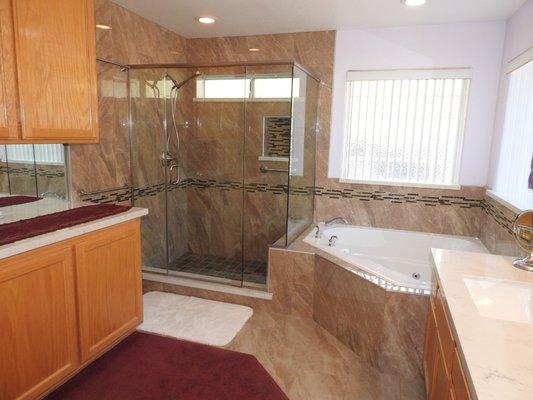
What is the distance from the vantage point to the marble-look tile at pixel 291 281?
2.96 m

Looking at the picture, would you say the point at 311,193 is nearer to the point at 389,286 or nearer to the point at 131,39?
the point at 389,286

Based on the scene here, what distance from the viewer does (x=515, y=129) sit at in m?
2.85

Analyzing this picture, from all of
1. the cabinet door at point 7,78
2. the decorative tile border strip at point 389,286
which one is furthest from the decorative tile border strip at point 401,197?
the cabinet door at point 7,78

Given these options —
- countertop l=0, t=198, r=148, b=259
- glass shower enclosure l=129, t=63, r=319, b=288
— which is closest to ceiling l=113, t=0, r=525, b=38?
glass shower enclosure l=129, t=63, r=319, b=288

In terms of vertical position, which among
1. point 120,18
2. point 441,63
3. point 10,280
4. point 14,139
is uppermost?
point 120,18

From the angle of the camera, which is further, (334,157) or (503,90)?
(334,157)

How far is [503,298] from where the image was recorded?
1.59m

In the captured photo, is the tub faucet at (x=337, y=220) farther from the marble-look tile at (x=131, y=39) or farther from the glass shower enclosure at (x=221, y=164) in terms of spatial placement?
the marble-look tile at (x=131, y=39)

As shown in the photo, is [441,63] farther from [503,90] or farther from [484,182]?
[484,182]

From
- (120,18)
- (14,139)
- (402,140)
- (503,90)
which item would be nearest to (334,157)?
(402,140)

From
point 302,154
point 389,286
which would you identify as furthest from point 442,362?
point 302,154

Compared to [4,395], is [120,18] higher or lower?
higher

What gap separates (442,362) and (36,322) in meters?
1.81

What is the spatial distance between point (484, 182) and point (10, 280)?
3633 mm
